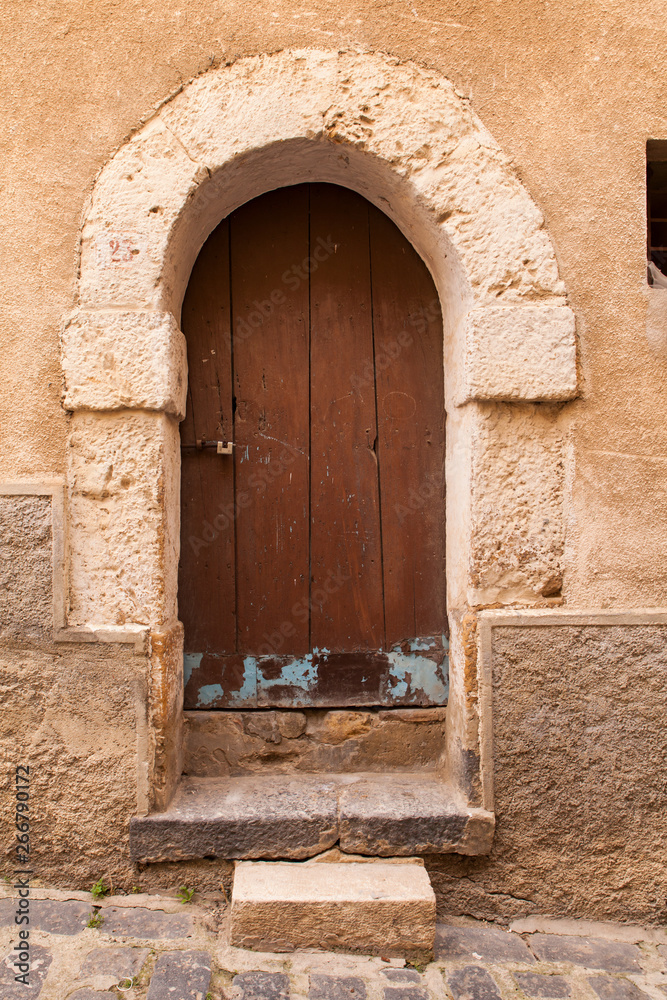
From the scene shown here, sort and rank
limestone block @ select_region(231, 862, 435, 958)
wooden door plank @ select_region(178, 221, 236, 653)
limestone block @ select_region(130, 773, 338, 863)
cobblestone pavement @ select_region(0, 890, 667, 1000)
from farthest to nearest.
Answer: wooden door plank @ select_region(178, 221, 236, 653)
limestone block @ select_region(130, 773, 338, 863)
limestone block @ select_region(231, 862, 435, 958)
cobblestone pavement @ select_region(0, 890, 667, 1000)

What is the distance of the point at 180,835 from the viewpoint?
2.04 metres

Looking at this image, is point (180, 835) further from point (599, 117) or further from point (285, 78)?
point (599, 117)

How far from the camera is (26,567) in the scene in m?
2.06

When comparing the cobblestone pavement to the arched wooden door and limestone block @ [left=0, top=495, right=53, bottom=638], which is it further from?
limestone block @ [left=0, top=495, right=53, bottom=638]

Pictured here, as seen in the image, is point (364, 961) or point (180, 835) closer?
point (364, 961)

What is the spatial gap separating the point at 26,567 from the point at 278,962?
142 centimetres

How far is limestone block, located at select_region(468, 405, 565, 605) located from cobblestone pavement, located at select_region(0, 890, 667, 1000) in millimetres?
1106

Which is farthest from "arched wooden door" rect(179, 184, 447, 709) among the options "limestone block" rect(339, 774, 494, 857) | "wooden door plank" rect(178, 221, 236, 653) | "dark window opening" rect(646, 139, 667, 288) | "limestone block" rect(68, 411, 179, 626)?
"dark window opening" rect(646, 139, 667, 288)

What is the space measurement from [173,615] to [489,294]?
5.02 ft

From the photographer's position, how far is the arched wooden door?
2.37 m

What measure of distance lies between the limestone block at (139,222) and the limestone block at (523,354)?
1.05 m

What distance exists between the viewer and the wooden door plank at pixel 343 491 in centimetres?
238

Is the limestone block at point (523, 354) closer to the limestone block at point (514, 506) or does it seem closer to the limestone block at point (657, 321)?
the limestone block at point (514, 506)

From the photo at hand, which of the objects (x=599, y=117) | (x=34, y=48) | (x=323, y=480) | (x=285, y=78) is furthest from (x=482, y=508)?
(x=34, y=48)
